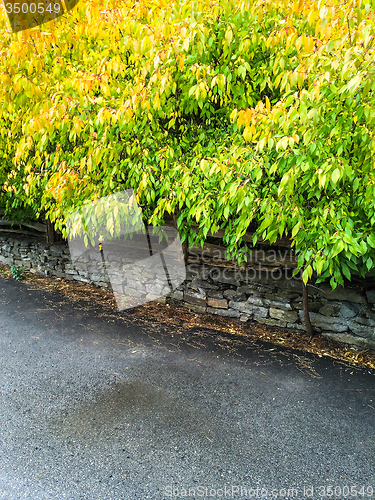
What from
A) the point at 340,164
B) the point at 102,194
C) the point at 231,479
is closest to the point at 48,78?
the point at 102,194

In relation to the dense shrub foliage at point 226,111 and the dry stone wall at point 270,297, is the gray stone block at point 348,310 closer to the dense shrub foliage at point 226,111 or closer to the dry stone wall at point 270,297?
the dry stone wall at point 270,297

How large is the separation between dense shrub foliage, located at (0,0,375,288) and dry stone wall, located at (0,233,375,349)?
0.79m

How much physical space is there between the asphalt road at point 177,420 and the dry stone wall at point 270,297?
0.53 meters

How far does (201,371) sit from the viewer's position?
4.07 meters

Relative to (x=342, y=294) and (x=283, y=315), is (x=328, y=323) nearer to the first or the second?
(x=342, y=294)

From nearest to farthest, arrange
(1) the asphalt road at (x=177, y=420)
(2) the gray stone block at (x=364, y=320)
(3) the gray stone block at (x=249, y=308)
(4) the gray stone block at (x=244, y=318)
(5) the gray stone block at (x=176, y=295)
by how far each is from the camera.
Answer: (1) the asphalt road at (x=177, y=420)
(2) the gray stone block at (x=364, y=320)
(3) the gray stone block at (x=249, y=308)
(4) the gray stone block at (x=244, y=318)
(5) the gray stone block at (x=176, y=295)

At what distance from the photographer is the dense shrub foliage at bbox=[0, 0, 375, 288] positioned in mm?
2781

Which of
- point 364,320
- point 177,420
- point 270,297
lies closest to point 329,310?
point 364,320

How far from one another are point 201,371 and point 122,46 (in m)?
3.83

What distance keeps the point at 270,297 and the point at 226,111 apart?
8.94ft

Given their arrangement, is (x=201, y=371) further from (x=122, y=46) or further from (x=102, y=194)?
(x=122, y=46)

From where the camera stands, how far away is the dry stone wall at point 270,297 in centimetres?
438

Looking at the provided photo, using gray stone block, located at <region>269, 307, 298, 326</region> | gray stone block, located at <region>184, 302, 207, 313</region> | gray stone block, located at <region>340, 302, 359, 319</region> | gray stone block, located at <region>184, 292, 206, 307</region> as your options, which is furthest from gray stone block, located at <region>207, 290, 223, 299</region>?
gray stone block, located at <region>340, 302, 359, 319</region>

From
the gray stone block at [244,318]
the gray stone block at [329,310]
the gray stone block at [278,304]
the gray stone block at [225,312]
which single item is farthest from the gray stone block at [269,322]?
the gray stone block at [329,310]
